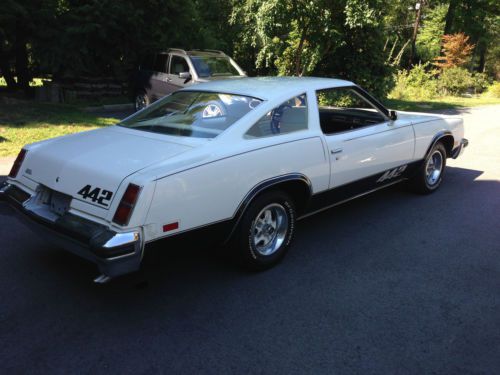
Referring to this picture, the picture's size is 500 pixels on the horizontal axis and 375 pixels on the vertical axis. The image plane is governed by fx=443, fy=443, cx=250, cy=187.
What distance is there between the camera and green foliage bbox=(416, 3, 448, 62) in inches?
1485

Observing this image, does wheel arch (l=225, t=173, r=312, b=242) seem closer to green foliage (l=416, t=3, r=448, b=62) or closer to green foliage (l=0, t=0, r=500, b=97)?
green foliage (l=0, t=0, r=500, b=97)

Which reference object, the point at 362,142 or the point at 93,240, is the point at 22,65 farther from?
the point at 93,240

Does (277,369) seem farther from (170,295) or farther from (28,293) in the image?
(28,293)

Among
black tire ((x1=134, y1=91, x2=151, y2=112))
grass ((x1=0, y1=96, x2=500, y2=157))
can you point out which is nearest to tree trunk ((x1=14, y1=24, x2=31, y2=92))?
grass ((x1=0, y1=96, x2=500, y2=157))

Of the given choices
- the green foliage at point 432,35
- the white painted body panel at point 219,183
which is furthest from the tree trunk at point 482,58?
the white painted body panel at point 219,183

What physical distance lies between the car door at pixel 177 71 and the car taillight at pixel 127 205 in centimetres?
837

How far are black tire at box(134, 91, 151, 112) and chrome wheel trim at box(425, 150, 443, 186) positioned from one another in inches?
323

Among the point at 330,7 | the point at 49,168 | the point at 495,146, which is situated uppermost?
the point at 330,7

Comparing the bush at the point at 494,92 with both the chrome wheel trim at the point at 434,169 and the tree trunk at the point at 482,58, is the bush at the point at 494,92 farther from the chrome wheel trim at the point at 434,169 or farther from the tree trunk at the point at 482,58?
the chrome wheel trim at the point at 434,169

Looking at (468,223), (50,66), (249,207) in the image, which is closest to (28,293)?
(249,207)

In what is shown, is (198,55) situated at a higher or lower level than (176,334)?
higher

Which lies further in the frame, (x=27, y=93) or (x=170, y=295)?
(x=27, y=93)

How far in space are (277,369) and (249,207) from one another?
1275 mm

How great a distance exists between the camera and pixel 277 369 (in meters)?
2.61
